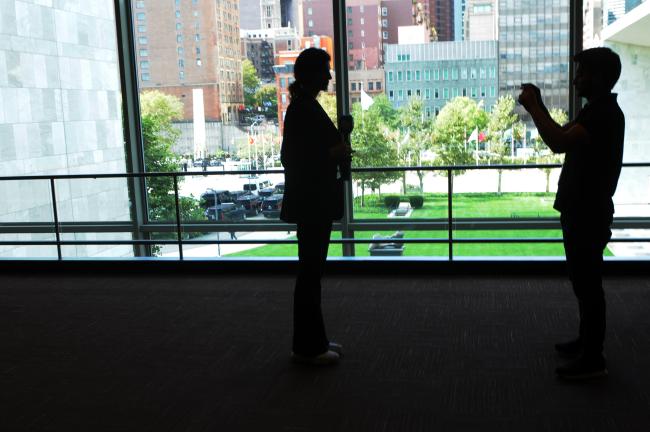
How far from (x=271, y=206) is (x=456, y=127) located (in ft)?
6.03

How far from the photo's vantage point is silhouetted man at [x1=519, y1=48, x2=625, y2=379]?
7.75ft

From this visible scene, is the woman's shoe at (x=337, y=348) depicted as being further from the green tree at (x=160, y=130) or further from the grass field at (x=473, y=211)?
the green tree at (x=160, y=130)

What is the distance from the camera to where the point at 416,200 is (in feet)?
19.6

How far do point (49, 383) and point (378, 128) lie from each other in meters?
3.89

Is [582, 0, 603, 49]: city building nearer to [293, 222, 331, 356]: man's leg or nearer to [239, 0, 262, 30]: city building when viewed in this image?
[239, 0, 262, 30]: city building

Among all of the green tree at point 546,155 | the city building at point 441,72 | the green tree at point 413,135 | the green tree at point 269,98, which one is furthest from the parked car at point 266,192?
the green tree at point 546,155

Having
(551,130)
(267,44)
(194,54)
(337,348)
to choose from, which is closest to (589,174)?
(551,130)

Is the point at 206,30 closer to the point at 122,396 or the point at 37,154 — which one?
the point at 37,154

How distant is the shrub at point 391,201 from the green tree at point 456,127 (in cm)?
52

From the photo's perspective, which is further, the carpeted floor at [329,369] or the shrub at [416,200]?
the shrub at [416,200]

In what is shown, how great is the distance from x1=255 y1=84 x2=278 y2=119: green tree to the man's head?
12.5 feet

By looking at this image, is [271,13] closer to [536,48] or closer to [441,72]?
[441,72]

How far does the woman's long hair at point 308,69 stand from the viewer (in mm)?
2668

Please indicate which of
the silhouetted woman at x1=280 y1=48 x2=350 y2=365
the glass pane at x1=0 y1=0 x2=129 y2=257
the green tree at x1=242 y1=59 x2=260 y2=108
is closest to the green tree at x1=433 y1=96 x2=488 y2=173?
the green tree at x1=242 y1=59 x2=260 y2=108
